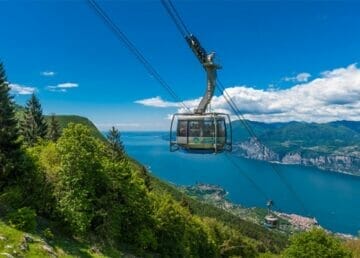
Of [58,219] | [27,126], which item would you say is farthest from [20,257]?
[27,126]

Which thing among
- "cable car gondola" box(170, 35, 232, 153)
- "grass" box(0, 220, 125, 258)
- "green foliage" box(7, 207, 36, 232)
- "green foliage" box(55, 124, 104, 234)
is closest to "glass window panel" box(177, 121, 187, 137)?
"cable car gondola" box(170, 35, 232, 153)

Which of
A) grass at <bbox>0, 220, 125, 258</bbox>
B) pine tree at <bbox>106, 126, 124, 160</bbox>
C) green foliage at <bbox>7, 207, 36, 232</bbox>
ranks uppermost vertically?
pine tree at <bbox>106, 126, 124, 160</bbox>

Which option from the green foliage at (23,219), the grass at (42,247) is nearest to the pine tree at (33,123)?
the grass at (42,247)

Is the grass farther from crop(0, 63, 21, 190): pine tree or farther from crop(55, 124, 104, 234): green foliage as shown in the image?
crop(0, 63, 21, 190): pine tree

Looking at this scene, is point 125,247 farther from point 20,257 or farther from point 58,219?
point 20,257

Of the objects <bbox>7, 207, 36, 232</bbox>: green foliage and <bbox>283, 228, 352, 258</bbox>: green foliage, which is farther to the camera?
<bbox>283, 228, 352, 258</bbox>: green foliage

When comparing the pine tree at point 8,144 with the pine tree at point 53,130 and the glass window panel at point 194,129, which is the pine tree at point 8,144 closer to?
the glass window panel at point 194,129

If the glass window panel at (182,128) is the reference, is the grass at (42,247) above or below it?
below

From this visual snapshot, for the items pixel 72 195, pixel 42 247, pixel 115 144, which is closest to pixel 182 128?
pixel 42 247
